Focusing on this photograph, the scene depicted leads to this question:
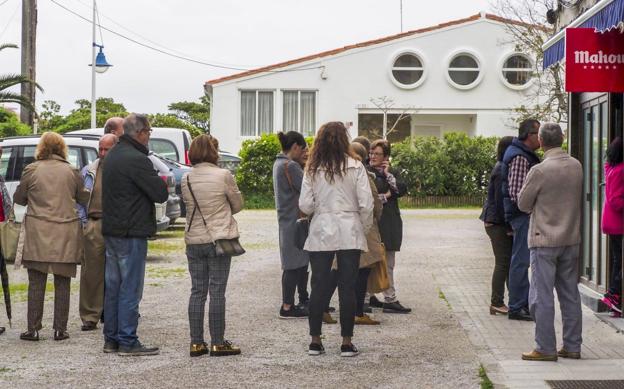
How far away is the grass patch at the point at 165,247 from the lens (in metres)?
18.0

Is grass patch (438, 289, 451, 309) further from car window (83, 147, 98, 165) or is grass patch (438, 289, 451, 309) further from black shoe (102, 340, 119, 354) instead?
car window (83, 147, 98, 165)

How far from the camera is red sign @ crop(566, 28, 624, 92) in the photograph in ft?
32.7

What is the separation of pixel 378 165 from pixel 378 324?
1591mm

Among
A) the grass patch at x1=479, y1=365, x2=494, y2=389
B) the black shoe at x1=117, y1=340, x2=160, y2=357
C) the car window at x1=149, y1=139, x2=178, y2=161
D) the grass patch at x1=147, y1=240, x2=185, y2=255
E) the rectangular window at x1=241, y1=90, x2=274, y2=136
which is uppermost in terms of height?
the rectangular window at x1=241, y1=90, x2=274, y2=136

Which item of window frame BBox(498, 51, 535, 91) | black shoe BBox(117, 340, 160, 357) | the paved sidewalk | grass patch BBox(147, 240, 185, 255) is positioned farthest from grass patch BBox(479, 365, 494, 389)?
window frame BBox(498, 51, 535, 91)

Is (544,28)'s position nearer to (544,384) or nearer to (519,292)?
(519,292)

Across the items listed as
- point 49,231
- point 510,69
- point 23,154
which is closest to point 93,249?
point 49,231

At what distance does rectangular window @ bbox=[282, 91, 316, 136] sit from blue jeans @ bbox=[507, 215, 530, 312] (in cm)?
3111

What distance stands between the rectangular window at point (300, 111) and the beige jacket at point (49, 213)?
3199cm

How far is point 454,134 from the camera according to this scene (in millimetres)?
33500

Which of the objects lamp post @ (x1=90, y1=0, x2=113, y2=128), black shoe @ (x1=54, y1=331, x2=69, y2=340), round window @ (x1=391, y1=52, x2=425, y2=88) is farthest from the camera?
round window @ (x1=391, y1=52, x2=425, y2=88)

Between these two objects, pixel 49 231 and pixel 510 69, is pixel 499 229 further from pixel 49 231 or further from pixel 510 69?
pixel 510 69

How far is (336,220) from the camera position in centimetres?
839

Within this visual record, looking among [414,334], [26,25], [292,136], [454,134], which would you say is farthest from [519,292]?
[454,134]
